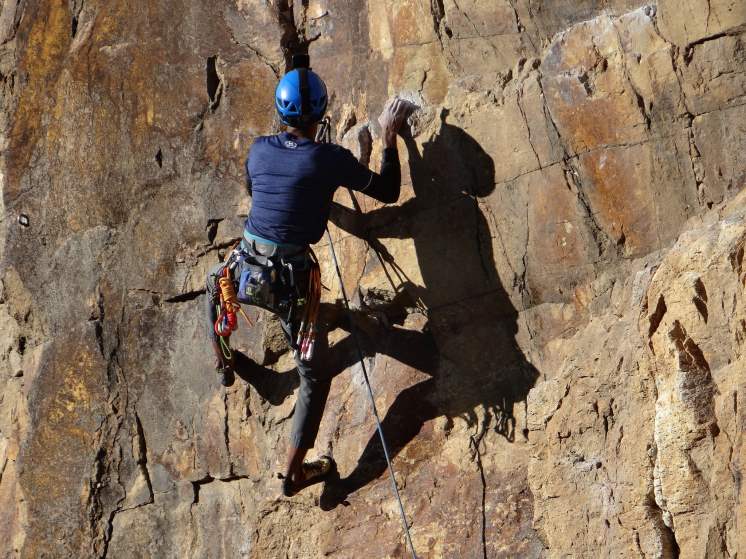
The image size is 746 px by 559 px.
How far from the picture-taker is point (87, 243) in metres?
6.69

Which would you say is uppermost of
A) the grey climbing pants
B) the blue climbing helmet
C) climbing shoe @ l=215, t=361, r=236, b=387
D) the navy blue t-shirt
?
the blue climbing helmet

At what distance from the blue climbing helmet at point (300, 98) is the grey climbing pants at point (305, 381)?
72cm

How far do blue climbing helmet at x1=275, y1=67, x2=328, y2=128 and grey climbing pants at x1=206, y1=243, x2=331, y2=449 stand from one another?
28.5 inches

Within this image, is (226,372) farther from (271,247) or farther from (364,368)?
(271,247)

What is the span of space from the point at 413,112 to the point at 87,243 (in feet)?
7.63

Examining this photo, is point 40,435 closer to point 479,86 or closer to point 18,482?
point 18,482

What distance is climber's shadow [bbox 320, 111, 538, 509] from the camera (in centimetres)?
550

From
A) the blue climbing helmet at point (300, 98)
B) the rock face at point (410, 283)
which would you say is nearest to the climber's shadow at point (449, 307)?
the rock face at point (410, 283)

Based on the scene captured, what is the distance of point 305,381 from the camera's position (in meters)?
5.70

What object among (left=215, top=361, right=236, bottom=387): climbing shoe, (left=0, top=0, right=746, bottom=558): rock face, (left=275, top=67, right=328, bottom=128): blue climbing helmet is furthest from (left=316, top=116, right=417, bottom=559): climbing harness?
(left=215, top=361, right=236, bottom=387): climbing shoe

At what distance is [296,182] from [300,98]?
1.33 ft

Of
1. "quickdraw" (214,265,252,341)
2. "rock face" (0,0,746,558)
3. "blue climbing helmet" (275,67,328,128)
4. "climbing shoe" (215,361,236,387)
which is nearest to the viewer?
"rock face" (0,0,746,558)

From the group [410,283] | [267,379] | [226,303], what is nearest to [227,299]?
[226,303]

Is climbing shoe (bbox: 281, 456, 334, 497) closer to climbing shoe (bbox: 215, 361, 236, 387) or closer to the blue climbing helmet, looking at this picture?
climbing shoe (bbox: 215, 361, 236, 387)
